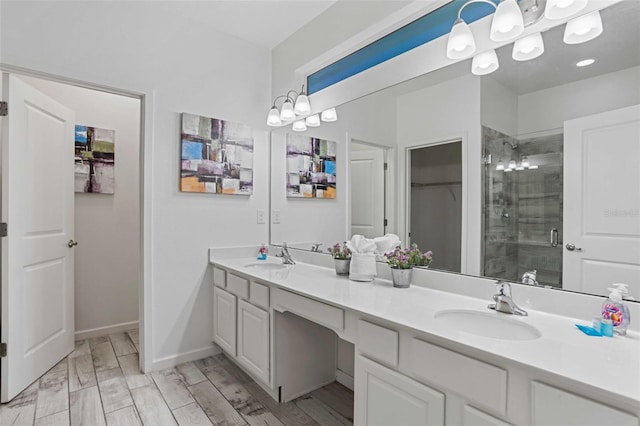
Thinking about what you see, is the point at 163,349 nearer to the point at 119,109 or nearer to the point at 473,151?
the point at 119,109

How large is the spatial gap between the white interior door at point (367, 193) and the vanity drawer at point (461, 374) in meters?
0.99

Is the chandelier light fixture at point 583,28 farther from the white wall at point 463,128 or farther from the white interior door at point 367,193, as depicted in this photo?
the white interior door at point 367,193

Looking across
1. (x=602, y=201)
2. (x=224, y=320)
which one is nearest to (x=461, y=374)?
(x=602, y=201)

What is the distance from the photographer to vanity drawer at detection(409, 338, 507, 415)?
3.27ft

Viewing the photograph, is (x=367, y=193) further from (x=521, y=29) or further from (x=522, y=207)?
(x=521, y=29)

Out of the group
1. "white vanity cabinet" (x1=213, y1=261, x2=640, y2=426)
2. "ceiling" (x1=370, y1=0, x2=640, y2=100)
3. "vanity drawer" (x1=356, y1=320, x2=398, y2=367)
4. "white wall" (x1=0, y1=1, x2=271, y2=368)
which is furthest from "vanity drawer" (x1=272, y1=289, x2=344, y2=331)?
"ceiling" (x1=370, y1=0, x2=640, y2=100)

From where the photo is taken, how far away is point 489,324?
137 cm

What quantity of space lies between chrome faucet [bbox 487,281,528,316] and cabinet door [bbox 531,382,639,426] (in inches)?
18.4

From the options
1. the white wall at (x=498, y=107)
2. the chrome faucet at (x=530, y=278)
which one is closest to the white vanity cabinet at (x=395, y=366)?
the chrome faucet at (x=530, y=278)

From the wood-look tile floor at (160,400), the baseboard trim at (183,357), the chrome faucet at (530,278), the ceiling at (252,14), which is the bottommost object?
the wood-look tile floor at (160,400)

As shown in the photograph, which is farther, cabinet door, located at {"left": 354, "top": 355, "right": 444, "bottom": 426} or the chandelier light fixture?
the chandelier light fixture

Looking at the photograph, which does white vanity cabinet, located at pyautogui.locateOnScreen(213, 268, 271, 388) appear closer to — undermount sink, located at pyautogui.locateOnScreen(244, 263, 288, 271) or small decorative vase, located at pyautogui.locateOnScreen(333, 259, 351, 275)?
undermount sink, located at pyautogui.locateOnScreen(244, 263, 288, 271)

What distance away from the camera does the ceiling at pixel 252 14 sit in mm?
2471

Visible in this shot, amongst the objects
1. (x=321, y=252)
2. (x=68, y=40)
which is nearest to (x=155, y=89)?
(x=68, y=40)
